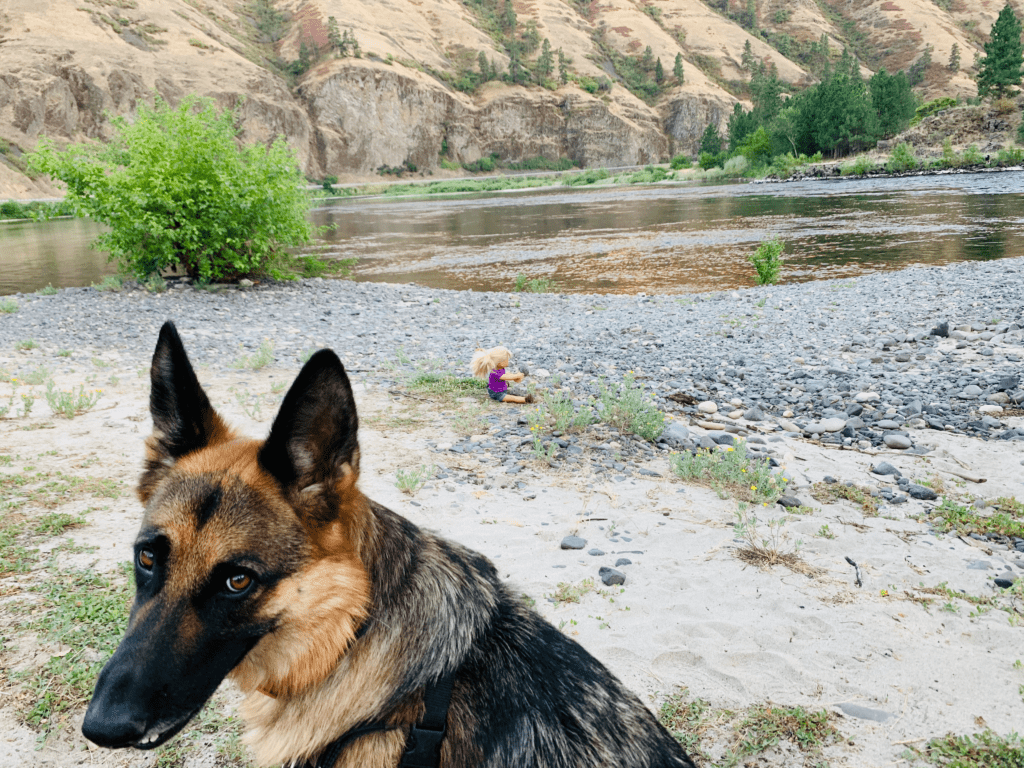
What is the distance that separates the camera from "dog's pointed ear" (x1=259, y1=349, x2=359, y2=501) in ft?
6.13

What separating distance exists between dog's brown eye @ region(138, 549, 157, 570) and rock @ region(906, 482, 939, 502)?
5.66 metres

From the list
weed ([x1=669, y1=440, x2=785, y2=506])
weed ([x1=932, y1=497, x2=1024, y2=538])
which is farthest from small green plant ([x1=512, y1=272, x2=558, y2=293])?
weed ([x1=932, y1=497, x2=1024, y2=538])

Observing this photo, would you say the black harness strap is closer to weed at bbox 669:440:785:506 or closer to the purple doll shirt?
weed at bbox 669:440:785:506

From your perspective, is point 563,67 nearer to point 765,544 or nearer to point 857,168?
point 857,168

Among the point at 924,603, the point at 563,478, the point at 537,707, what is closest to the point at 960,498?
the point at 924,603

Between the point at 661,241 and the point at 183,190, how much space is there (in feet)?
61.8

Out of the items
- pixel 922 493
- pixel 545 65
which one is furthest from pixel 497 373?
pixel 545 65

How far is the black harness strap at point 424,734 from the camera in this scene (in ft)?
6.18

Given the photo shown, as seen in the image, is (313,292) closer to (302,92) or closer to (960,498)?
(960,498)

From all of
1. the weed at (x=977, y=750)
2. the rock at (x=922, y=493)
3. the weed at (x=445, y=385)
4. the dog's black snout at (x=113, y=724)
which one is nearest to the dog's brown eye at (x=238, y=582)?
the dog's black snout at (x=113, y=724)

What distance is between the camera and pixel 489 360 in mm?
7660

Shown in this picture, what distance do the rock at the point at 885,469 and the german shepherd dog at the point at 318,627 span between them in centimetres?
461

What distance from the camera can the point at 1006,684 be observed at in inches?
123

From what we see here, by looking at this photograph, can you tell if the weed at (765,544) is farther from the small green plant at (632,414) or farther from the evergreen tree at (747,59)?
the evergreen tree at (747,59)
